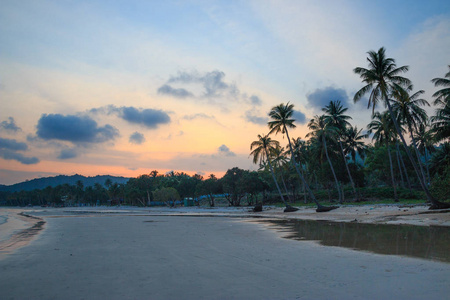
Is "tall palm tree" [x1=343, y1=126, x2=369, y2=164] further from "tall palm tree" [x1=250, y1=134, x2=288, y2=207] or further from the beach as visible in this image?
the beach

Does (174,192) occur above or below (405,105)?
below

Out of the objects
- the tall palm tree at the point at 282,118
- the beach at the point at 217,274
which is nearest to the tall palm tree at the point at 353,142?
the tall palm tree at the point at 282,118

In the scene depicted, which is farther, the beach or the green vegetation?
the green vegetation

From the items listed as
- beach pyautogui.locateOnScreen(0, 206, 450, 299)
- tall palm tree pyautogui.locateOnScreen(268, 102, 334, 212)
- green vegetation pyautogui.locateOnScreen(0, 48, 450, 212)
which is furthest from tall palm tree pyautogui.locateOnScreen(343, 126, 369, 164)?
beach pyautogui.locateOnScreen(0, 206, 450, 299)

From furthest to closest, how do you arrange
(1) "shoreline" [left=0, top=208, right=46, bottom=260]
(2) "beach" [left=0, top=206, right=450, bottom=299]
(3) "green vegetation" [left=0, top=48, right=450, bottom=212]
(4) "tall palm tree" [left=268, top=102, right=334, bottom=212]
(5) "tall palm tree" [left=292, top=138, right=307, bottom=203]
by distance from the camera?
(5) "tall palm tree" [left=292, top=138, right=307, bottom=203] → (4) "tall palm tree" [left=268, top=102, right=334, bottom=212] → (3) "green vegetation" [left=0, top=48, right=450, bottom=212] → (1) "shoreline" [left=0, top=208, right=46, bottom=260] → (2) "beach" [left=0, top=206, right=450, bottom=299]

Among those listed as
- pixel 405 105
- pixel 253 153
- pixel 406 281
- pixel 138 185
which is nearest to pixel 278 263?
pixel 406 281

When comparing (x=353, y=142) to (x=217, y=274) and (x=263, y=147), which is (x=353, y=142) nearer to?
(x=263, y=147)

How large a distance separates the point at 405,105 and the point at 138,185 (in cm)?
11253

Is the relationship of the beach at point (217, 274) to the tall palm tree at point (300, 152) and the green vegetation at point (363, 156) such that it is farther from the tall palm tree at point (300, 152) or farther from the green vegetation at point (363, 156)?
the tall palm tree at point (300, 152)

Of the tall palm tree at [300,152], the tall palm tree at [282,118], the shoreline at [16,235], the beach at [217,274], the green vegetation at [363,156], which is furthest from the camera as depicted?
the tall palm tree at [300,152]

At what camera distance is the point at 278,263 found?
8250mm

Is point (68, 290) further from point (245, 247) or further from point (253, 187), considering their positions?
point (253, 187)

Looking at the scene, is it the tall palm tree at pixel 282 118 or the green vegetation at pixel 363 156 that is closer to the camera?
the green vegetation at pixel 363 156

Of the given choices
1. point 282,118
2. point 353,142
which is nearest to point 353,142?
point 353,142
